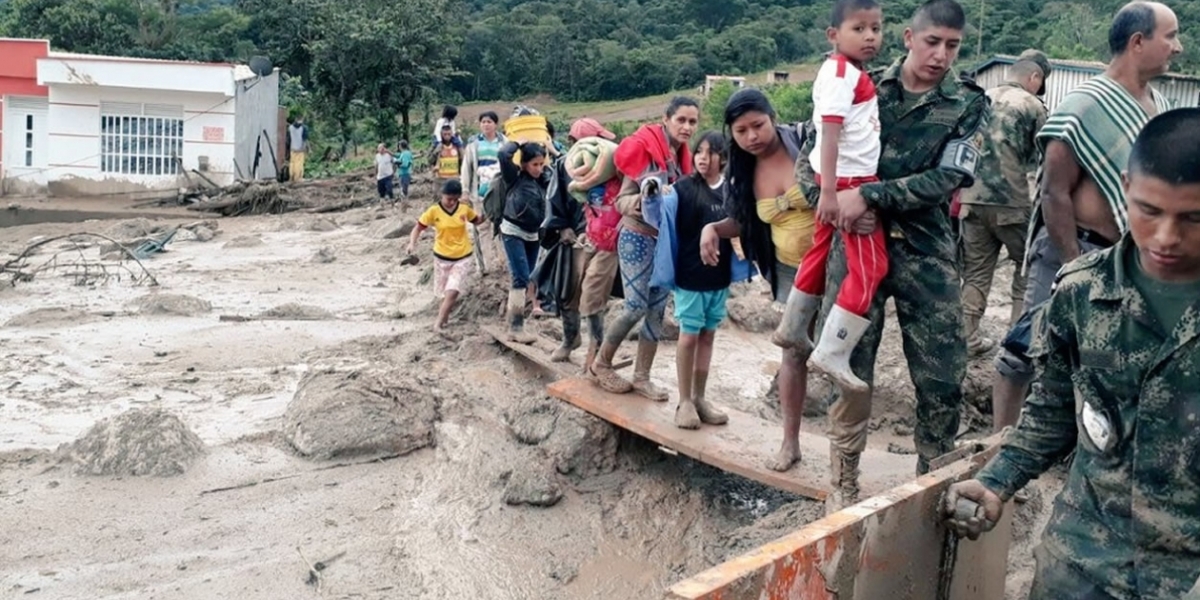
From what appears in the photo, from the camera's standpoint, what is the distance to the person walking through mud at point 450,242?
8922 mm

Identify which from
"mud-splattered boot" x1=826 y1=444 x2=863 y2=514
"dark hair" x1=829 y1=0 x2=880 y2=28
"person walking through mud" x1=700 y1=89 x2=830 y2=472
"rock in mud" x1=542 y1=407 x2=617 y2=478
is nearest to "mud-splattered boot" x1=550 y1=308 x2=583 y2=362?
"rock in mud" x1=542 y1=407 x2=617 y2=478

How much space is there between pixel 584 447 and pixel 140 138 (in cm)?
2018

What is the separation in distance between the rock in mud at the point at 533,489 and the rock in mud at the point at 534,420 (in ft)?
1.44

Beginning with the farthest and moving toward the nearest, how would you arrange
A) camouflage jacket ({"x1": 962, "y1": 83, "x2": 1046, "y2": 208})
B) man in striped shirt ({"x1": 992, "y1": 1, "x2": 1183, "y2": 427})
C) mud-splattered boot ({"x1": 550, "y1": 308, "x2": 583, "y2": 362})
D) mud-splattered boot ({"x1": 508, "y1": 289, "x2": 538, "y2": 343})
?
1. mud-splattered boot ({"x1": 508, "y1": 289, "x2": 538, "y2": 343})
2. mud-splattered boot ({"x1": 550, "y1": 308, "x2": 583, "y2": 362})
3. camouflage jacket ({"x1": 962, "y1": 83, "x2": 1046, "y2": 208})
4. man in striped shirt ({"x1": 992, "y1": 1, "x2": 1183, "y2": 427})

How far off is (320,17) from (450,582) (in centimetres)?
2993

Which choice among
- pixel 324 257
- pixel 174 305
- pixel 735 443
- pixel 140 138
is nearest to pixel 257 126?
pixel 140 138

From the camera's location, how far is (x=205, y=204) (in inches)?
845

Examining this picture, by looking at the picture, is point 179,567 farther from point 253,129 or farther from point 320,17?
point 320,17

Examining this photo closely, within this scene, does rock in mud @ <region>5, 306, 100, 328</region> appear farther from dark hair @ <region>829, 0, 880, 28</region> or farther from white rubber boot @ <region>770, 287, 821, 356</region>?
dark hair @ <region>829, 0, 880, 28</region>

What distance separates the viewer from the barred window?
2309 cm

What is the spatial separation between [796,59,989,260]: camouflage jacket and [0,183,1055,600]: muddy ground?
1195 millimetres

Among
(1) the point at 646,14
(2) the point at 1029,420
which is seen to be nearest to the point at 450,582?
(2) the point at 1029,420

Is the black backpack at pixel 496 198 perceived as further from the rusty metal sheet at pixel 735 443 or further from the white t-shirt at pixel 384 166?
the white t-shirt at pixel 384 166

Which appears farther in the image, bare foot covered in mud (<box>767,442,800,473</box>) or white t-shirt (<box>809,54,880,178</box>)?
bare foot covered in mud (<box>767,442,800,473</box>)
